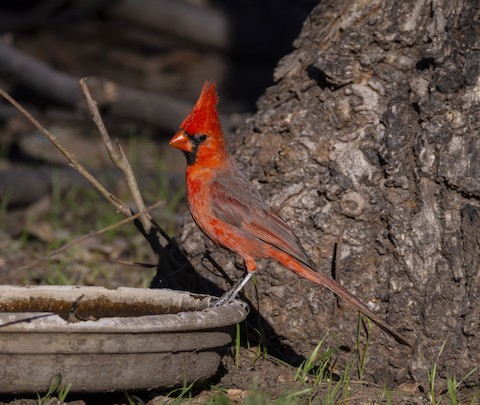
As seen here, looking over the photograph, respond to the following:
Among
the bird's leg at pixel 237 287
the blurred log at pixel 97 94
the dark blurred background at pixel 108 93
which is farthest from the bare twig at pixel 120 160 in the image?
the blurred log at pixel 97 94

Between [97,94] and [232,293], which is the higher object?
[97,94]

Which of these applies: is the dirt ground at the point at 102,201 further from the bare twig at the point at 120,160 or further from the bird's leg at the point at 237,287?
the bare twig at the point at 120,160

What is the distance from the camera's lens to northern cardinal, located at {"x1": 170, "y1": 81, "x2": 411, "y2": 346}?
3.83 m

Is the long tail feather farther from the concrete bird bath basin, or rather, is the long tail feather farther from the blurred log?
the blurred log

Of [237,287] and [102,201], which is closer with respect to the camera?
[237,287]

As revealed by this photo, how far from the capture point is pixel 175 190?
24.6ft

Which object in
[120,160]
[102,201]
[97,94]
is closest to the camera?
[120,160]

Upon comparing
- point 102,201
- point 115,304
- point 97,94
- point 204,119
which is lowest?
point 102,201

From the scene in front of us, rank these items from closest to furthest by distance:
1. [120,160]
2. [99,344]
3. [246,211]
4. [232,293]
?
[99,344] < [232,293] < [246,211] < [120,160]

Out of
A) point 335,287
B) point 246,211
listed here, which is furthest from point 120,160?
point 335,287

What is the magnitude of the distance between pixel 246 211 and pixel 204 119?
443 millimetres

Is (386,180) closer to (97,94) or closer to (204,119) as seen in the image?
(204,119)

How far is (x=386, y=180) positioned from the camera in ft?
12.6

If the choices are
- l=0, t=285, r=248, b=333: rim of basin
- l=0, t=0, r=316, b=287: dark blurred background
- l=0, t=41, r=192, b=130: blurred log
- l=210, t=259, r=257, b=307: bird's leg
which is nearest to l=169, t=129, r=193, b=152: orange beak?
l=210, t=259, r=257, b=307: bird's leg
